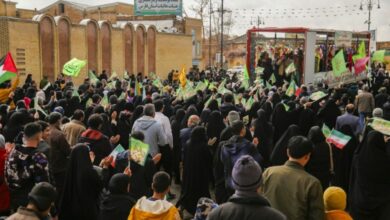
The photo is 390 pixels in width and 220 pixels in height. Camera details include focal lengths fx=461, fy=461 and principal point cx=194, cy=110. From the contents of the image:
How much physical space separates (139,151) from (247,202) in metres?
2.39

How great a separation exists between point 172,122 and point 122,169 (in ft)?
10.4

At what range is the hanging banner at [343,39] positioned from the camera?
1938 centimetres

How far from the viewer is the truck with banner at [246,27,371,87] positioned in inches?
696

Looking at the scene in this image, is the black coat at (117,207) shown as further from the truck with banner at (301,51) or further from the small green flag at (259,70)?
the small green flag at (259,70)

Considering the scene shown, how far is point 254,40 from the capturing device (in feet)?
64.2

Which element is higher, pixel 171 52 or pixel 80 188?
pixel 171 52

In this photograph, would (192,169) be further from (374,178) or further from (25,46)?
(25,46)

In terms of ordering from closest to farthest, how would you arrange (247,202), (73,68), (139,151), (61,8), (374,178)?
1. (247,202)
2. (139,151)
3. (374,178)
4. (73,68)
5. (61,8)

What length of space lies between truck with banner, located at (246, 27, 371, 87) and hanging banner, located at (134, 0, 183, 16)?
1046 inches

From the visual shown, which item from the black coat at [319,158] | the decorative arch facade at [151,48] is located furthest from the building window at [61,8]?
the black coat at [319,158]

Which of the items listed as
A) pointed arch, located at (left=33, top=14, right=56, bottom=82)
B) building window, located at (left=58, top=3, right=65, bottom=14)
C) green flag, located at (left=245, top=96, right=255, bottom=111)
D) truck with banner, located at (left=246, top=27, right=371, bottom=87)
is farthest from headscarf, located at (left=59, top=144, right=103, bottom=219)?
building window, located at (left=58, top=3, right=65, bottom=14)

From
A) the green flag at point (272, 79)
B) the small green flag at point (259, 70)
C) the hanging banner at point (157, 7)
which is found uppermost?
the hanging banner at point (157, 7)

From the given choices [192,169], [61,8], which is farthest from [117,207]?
[61,8]

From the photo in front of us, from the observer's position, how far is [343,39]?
19953 millimetres
